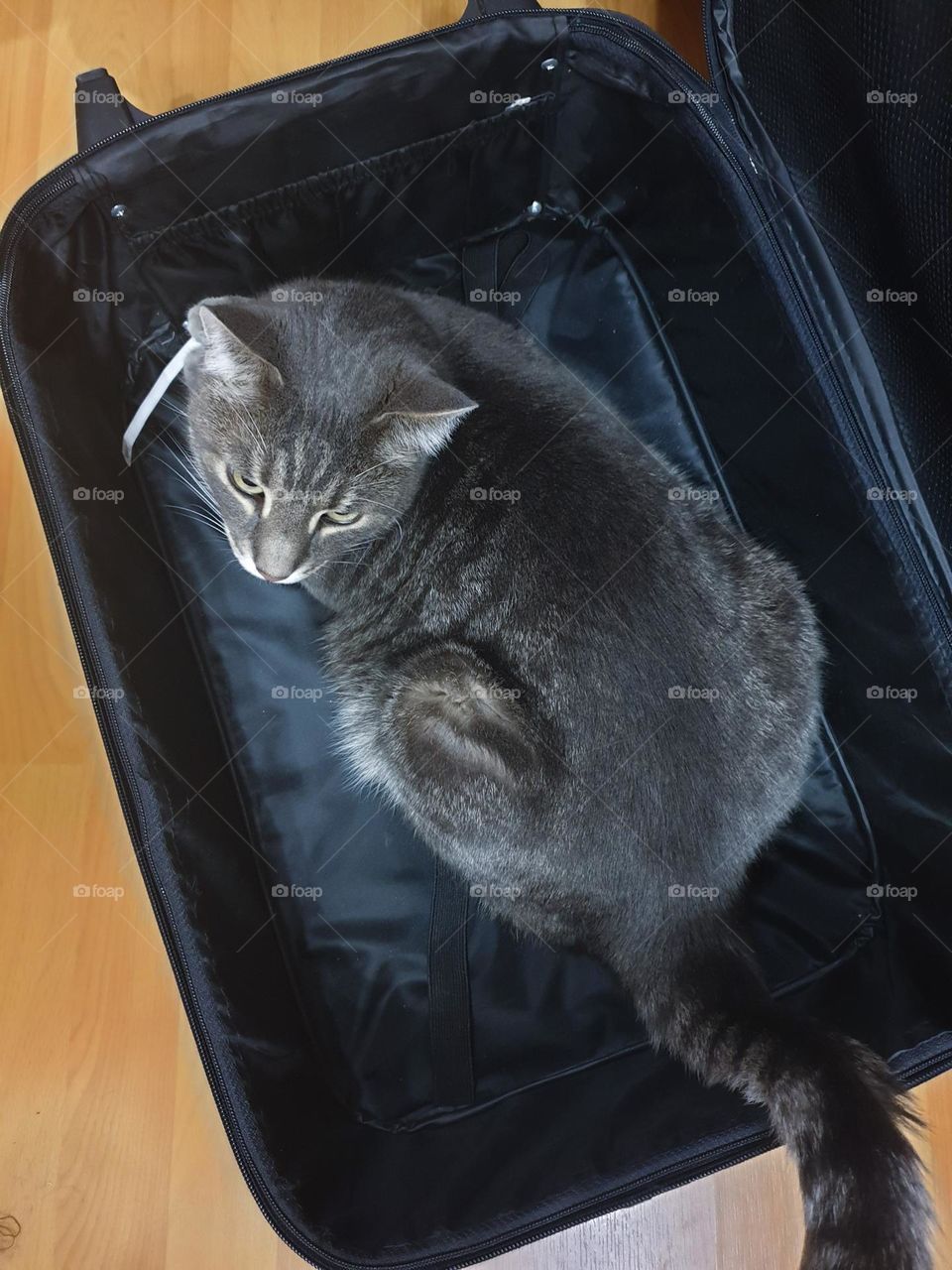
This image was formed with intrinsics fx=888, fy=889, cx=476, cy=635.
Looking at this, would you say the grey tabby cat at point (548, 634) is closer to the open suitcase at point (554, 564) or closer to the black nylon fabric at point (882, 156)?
the open suitcase at point (554, 564)

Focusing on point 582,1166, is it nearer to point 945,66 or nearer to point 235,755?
point 235,755

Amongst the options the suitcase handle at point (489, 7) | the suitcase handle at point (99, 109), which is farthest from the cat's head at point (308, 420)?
the suitcase handle at point (489, 7)

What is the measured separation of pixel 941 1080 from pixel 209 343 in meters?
1.53

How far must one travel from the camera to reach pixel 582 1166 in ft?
3.67

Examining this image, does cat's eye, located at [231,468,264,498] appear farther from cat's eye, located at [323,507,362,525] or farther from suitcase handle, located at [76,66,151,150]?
suitcase handle, located at [76,66,151,150]

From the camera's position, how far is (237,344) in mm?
992

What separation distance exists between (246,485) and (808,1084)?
969 mm

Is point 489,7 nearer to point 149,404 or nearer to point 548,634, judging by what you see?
point 149,404

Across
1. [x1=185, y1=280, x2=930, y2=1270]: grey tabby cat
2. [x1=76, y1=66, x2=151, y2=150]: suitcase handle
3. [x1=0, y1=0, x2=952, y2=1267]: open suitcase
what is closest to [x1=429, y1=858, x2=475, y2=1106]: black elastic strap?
[x1=0, y1=0, x2=952, y2=1267]: open suitcase

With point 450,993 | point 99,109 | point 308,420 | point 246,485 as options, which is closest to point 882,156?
point 308,420

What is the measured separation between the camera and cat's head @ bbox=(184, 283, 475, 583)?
3.45 feet

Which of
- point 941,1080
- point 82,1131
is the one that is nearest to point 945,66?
point 941,1080

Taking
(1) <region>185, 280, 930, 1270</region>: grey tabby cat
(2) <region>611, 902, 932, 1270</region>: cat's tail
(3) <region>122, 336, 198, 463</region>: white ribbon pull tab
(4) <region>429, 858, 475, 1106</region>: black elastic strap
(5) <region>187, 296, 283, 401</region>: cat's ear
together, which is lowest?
(4) <region>429, 858, 475, 1106</region>: black elastic strap

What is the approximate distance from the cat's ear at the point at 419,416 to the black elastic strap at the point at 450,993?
0.62 m
